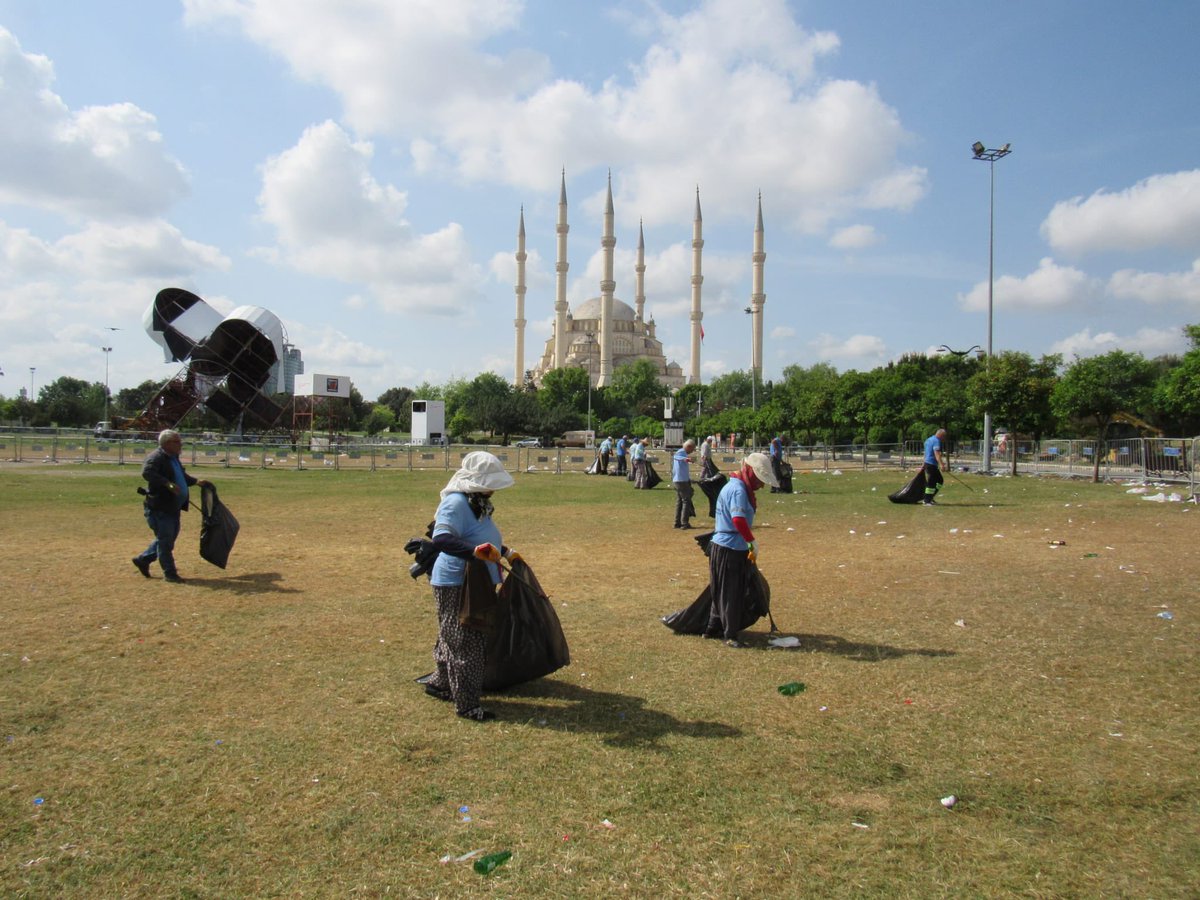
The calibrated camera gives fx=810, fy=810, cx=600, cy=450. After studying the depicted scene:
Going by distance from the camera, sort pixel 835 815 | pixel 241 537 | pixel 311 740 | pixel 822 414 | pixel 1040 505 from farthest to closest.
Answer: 1. pixel 822 414
2. pixel 1040 505
3. pixel 241 537
4. pixel 311 740
5. pixel 835 815

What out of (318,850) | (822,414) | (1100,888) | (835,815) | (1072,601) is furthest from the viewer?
(822,414)

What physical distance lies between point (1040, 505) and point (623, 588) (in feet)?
42.4

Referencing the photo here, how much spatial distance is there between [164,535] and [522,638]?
560 cm

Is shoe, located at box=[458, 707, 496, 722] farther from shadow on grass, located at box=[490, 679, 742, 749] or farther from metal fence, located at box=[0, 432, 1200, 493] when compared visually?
metal fence, located at box=[0, 432, 1200, 493]

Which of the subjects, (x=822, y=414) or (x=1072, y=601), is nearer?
(x=1072, y=601)

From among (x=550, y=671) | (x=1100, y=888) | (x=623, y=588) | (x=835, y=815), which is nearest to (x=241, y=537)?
(x=623, y=588)

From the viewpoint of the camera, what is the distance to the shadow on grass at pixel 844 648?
612cm

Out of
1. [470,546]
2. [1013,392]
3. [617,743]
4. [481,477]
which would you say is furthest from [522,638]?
[1013,392]

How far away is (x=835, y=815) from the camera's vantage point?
3.66 meters

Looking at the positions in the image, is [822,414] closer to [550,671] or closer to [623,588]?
[623,588]

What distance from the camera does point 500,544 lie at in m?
5.08

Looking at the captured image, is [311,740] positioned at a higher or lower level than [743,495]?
lower

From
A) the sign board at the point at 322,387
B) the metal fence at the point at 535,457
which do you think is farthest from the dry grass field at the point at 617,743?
the sign board at the point at 322,387

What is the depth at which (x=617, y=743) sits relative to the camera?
176 inches
